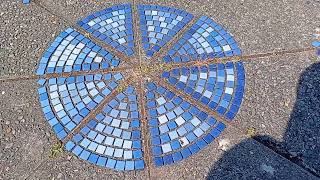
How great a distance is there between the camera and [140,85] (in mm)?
3713

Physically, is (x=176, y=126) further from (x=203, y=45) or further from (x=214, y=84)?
(x=203, y=45)

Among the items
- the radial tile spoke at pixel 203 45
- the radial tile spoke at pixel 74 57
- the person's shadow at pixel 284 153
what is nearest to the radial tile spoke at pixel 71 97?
the radial tile spoke at pixel 74 57

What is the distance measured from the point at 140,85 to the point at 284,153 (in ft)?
4.76

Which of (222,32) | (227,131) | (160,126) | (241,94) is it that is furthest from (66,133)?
(222,32)

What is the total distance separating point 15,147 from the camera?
333 cm

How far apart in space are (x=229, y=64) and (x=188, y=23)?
0.73 meters

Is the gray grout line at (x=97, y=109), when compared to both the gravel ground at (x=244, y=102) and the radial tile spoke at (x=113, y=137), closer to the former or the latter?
the radial tile spoke at (x=113, y=137)

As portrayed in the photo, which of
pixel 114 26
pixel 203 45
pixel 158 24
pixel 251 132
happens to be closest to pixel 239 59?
pixel 203 45

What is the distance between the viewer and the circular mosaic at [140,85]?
3.29 meters

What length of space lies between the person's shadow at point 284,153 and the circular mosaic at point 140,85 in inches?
10.5

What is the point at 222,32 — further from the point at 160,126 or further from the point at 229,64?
the point at 160,126

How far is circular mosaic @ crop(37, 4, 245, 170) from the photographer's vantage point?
10.8 ft

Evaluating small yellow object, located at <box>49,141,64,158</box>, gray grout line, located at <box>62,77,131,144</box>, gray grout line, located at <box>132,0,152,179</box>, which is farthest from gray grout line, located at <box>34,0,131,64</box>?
small yellow object, located at <box>49,141,64,158</box>

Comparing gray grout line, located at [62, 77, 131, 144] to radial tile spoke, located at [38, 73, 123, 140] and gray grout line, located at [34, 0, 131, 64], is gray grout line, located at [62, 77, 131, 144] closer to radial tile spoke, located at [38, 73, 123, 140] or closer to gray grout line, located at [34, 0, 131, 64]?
radial tile spoke, located at [38, 73, 123, 140]
